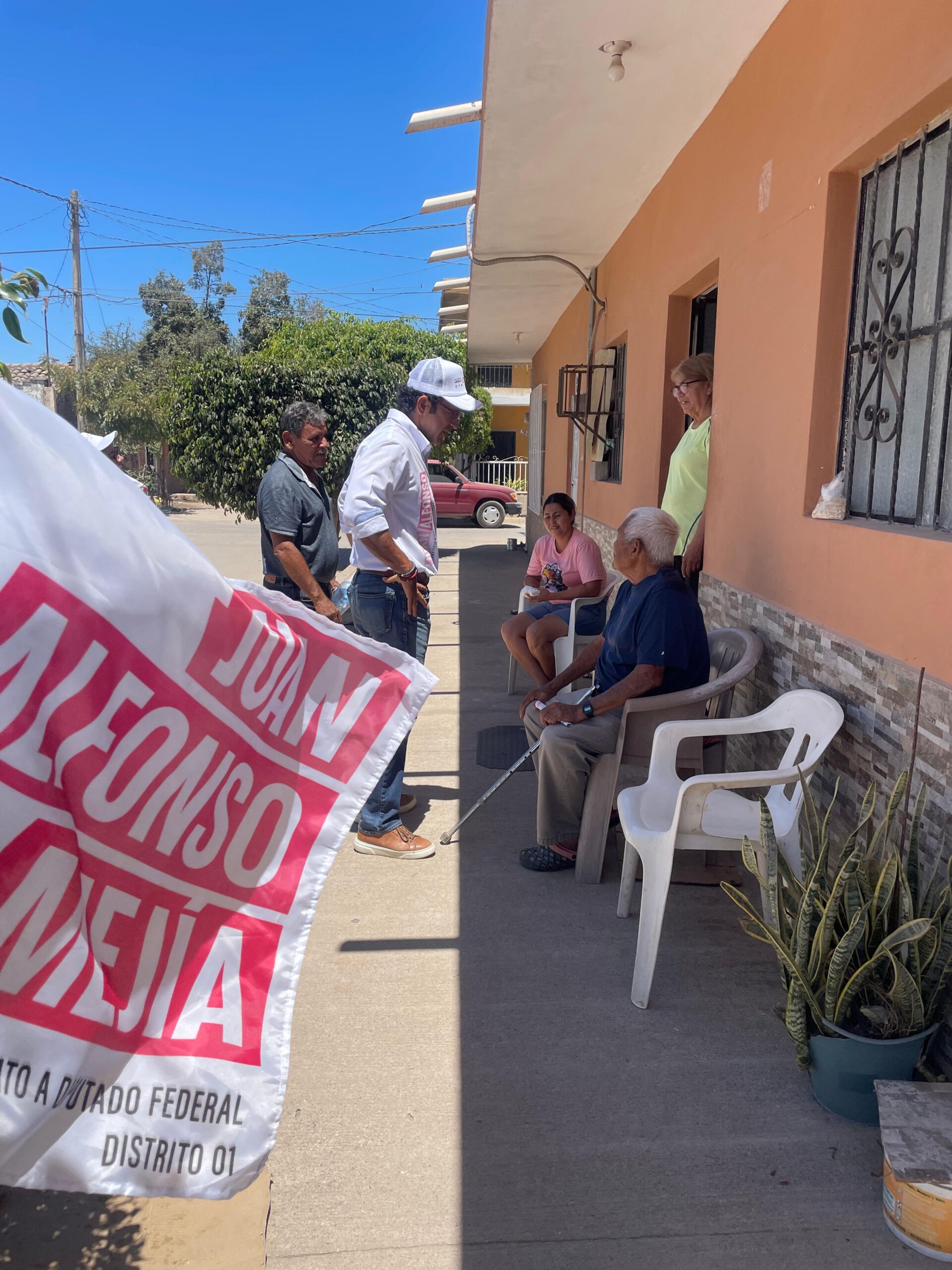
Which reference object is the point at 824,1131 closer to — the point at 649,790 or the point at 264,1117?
the point at 649,790

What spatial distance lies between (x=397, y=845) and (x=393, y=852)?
3 centimetres

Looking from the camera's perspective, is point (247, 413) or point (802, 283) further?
point (247, 413)

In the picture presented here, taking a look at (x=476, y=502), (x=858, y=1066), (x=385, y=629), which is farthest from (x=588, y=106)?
(x=476, y=502)

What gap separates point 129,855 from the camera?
4.11 ft

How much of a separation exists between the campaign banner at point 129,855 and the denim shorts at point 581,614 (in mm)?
4005

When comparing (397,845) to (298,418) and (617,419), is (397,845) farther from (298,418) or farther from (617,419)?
(617,419)

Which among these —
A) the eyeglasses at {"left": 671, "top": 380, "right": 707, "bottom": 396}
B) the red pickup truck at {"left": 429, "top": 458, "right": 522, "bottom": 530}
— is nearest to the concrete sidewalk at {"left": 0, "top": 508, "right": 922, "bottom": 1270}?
the eyeglasses at {"left": 671, "top": 380, "right": 707, "bottom": 396}

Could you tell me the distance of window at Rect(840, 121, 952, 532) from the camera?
256 cm

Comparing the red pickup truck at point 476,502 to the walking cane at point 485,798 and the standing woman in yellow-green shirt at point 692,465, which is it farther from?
the walking cane at point 485,798

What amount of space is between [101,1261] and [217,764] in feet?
3.81

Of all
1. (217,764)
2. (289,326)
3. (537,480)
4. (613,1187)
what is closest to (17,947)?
(217,764)

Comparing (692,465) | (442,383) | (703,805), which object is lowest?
(703,805)

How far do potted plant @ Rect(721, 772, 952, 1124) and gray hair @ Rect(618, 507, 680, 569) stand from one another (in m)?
1.39

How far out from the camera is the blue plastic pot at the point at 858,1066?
211 cm
